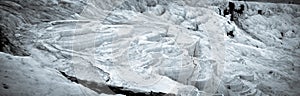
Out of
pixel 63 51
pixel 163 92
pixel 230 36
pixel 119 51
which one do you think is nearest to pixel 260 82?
pixel 230 36

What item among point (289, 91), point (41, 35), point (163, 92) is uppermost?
point (41, 35)

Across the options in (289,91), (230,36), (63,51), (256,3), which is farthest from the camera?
(256,3)

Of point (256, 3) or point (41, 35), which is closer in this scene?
point (41, 35)

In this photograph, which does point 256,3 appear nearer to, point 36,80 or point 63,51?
point 63,51

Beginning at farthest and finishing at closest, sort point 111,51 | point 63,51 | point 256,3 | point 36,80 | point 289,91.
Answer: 1. point 256,3
2. point 289,91
3. point 111,51
4. point 63,51
5. point 36,80

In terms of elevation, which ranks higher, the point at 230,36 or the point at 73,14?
the point at 73,14

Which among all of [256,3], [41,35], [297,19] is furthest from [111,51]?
[297,19]
